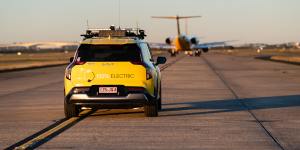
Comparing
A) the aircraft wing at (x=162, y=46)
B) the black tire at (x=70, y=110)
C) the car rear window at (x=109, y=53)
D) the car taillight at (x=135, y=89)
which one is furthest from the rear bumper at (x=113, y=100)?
the aircraft wing at (x=162, y=46)

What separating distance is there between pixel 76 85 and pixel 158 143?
148 inches

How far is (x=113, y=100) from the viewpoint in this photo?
1317 cm

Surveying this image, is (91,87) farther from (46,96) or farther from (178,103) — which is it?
(46,96)

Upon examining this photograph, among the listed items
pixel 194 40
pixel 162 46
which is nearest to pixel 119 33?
pixel 194 40

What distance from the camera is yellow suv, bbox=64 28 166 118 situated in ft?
43.5

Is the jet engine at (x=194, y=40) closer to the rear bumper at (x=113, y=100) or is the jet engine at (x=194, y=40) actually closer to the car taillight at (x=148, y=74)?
the car taillight at (x=148, y=74)

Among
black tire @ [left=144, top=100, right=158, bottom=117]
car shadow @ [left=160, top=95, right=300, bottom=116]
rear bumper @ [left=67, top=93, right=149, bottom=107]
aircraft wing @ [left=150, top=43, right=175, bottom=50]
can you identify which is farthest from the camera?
aircraft wing @ [left=150, top=43, right=175, bottom=50]

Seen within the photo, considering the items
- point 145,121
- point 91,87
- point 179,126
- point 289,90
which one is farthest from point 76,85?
point 289,90

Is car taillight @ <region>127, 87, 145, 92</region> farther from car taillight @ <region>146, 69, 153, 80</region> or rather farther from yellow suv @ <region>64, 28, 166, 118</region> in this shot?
car taillight @ <region>146, 69, 153, 80</region>

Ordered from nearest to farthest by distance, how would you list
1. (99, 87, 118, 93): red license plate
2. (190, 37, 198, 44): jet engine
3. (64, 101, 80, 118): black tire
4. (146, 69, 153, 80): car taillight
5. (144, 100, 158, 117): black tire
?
(99, 87, 118, 93): red license plate < (146, 69, 153, 80): car taillight < (144, 100, 158, 117): black tire < (64, 101, 80, 118): black tire < (190, 37, 198, 44): jet engine

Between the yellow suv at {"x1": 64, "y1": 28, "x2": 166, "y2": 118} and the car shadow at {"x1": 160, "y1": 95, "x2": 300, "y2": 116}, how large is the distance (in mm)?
1658

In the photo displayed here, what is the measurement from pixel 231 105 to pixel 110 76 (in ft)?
15.5

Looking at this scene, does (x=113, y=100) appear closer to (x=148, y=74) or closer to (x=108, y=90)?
(x=108, y=90)

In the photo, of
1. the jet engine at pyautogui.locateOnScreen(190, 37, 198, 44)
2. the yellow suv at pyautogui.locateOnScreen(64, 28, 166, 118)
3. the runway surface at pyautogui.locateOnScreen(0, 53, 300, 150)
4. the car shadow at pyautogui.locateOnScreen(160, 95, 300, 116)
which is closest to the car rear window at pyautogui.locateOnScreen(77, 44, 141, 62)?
the yellow suv at pyautogui.locateOnScreen(64, 28, 166, 118)
